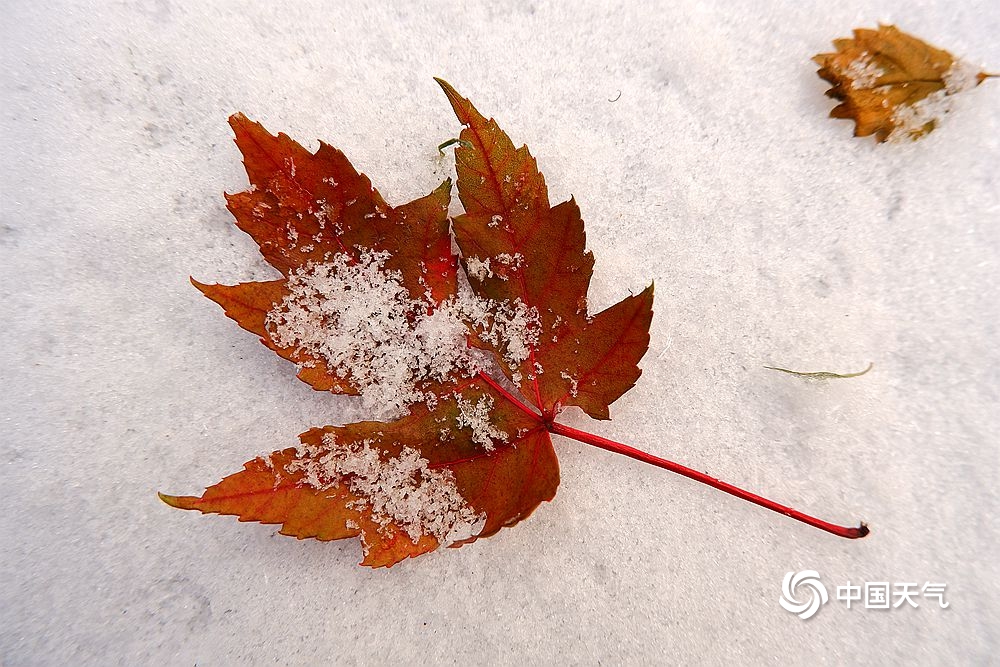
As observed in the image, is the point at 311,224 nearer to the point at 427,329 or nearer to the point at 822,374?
the point at 427,329

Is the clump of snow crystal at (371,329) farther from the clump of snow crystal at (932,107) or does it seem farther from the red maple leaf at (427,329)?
the clump of snow crystal at (932,107)

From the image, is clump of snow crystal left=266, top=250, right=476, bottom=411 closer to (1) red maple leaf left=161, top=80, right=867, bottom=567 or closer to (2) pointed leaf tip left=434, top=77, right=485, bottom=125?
(1) red maple leaf left=161, top=80, right=867, bottom=567

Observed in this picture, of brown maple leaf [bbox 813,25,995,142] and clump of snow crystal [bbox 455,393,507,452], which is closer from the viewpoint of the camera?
clump of snow crystal [bbox 455,393,507,452]

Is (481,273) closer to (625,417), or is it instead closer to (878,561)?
(625,417)

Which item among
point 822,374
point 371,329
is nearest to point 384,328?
point 371,329

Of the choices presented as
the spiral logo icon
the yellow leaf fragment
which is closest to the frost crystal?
the yellow leaf fragment

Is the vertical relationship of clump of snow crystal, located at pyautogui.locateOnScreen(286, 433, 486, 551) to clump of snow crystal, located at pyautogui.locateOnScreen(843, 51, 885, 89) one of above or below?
below

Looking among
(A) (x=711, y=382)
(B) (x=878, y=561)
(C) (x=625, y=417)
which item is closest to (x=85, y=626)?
(C) (x=625, y=417)
